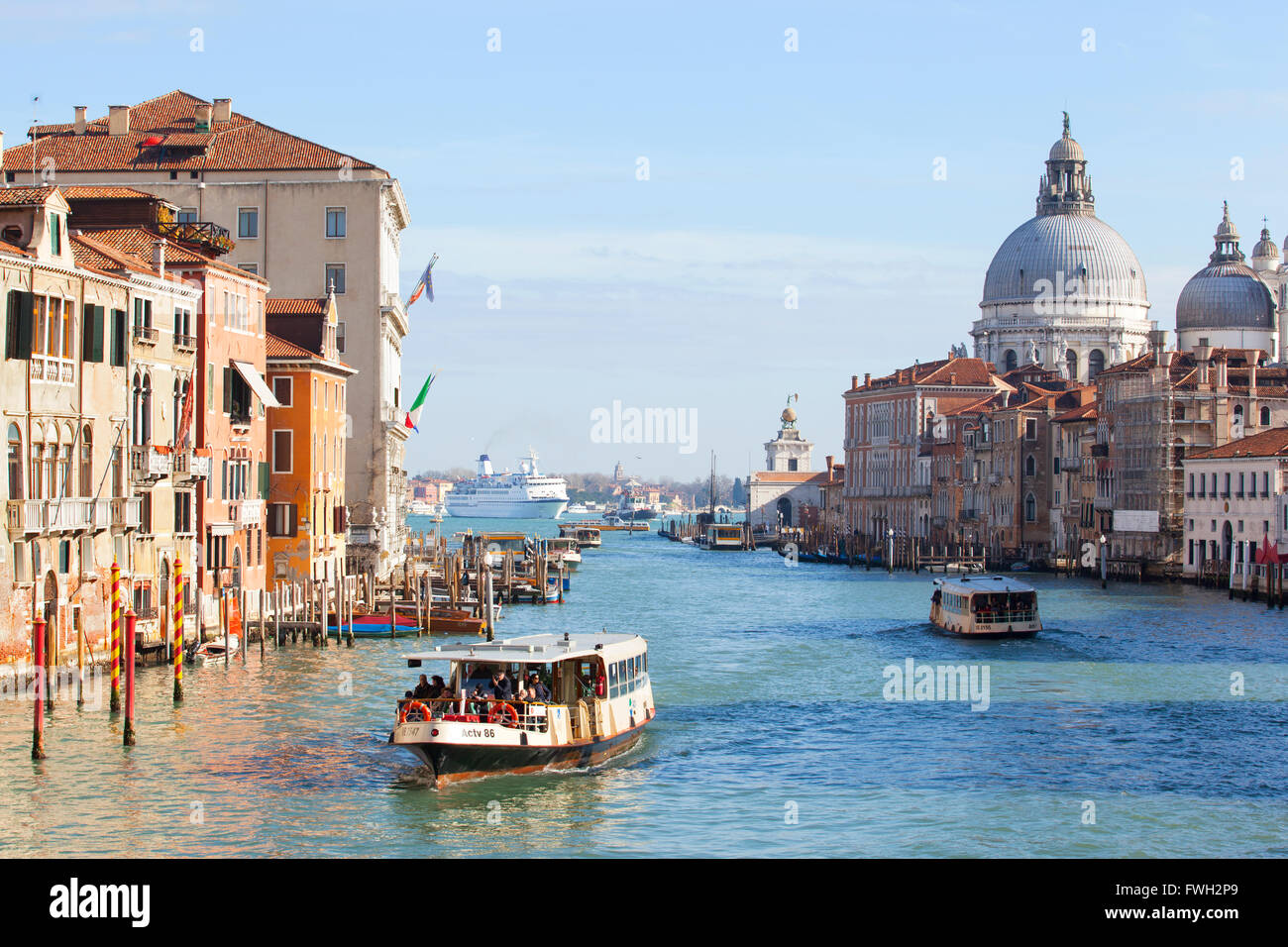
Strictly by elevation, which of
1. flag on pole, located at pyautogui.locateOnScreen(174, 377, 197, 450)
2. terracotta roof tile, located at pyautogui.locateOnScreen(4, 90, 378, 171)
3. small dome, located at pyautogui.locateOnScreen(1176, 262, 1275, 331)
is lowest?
flag on pole, located at pyautogui.locateOnScreen(174, 377, 197, 450)

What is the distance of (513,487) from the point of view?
7003 inches

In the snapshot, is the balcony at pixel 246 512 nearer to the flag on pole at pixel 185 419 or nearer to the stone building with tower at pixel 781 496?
the flag on pole at pixel 185 419

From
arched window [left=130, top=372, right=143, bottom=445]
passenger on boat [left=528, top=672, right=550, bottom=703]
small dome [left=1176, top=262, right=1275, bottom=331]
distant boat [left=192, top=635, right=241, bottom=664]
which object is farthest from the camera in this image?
small dome [left=1176, top=262, right=1275, bottom=331]

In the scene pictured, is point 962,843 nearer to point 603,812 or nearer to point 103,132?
point 603,812

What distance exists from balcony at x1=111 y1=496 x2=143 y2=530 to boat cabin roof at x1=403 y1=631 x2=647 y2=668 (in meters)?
7.31

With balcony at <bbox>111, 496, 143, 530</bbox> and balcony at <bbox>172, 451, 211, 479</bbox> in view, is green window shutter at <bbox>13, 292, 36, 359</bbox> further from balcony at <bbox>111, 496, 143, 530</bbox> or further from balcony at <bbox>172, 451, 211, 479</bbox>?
balcony at <bbox>172, 451, 211, 479</bbox>

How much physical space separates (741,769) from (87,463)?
36.7 ft

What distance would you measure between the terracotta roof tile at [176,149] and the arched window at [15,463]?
26613mm

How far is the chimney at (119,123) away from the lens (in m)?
51.3

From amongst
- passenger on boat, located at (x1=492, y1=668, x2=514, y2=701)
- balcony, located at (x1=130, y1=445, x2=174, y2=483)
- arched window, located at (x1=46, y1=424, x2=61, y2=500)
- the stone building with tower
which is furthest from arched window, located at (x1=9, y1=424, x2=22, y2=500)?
the stone building with tower

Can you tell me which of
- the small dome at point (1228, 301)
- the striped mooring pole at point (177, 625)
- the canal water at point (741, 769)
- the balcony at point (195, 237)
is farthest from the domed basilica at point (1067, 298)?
the striped mooring pole at point (177, 625)

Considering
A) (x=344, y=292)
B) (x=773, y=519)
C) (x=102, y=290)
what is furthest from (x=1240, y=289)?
(x=102, y=290)

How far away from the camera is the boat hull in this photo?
65.3ft
